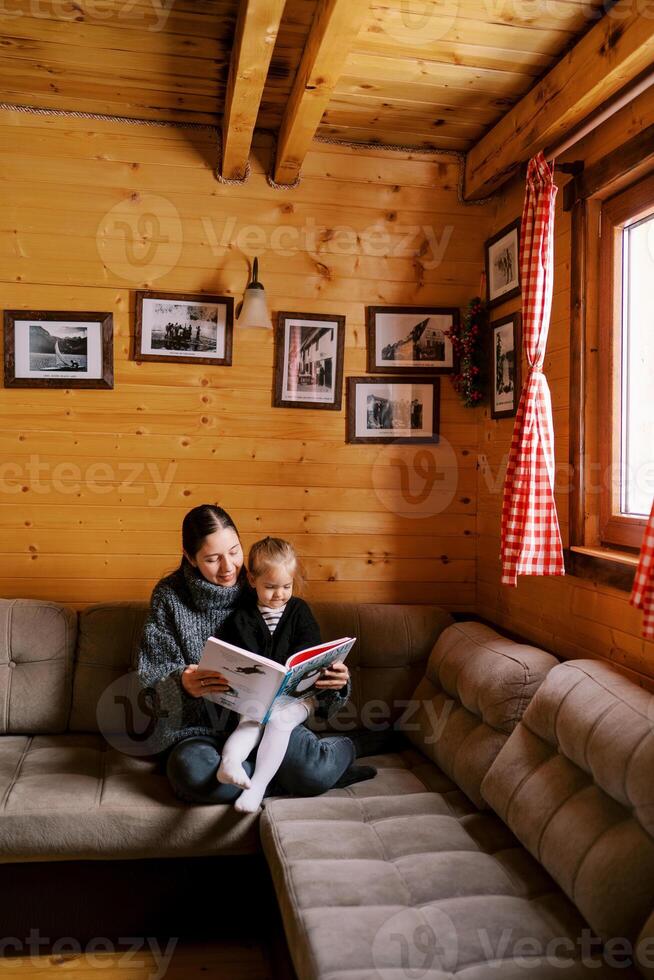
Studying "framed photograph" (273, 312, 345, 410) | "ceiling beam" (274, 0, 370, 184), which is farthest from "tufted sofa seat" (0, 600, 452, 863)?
"ceiling beam" (274, 0, 370, 184)

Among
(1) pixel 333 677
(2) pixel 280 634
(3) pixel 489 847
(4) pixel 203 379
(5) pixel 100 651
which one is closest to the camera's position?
(3) pixel 489 847

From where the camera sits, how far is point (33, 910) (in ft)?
7.07

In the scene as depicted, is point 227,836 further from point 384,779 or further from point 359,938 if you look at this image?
point 359,938

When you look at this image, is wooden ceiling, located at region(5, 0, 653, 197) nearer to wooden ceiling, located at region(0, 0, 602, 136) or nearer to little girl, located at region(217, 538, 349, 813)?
wooden ceiling, located at region(0, 0, 602, 136)

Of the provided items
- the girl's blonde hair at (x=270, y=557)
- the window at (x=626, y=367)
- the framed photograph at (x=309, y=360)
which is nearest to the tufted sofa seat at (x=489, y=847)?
the window at (x=626, y=367)

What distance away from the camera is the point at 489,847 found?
1991 millimetres

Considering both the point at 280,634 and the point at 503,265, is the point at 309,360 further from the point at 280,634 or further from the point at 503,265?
the point at 280,634

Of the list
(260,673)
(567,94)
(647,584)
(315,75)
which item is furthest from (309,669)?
(567,94)

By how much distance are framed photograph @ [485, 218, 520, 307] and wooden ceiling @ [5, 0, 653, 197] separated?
380 millimetres

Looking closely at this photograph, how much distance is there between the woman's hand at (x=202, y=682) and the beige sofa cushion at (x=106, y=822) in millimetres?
287

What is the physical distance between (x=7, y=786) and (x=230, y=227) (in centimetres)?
207

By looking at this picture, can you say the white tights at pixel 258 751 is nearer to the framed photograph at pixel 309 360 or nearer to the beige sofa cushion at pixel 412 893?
the beige sofa cushion at pixel 412 893

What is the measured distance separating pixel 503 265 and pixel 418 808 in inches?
77.1

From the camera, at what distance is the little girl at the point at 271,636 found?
7.38 feet
